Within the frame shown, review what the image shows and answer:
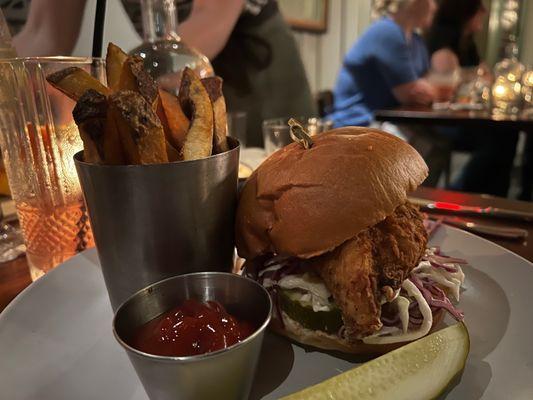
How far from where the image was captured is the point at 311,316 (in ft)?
3.53

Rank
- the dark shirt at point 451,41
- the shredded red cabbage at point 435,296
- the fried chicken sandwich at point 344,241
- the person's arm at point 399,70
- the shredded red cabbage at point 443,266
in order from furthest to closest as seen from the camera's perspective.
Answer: the dark shirt at point 451,41, the person's arm at point 399,70, the shredded red cabbage at point 443,266, the shredded red cabbage at point 435,296, the fried chicken sandwich at point 344,241

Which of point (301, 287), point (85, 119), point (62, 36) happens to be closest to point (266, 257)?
point (301, 287)

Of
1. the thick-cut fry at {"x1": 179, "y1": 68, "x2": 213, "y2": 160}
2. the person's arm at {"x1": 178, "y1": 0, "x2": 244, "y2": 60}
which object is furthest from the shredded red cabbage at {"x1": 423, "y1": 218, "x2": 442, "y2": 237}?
the person's arm at {"x1": 178, "y1": 0, "x2": 244, "y2": 60}

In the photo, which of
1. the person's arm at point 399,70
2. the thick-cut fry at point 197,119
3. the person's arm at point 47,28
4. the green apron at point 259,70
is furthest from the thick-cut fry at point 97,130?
the person's arm at point 399,70

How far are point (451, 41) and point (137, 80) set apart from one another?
8173 mm

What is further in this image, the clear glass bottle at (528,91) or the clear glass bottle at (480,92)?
the clear glass bottle at (480,92)

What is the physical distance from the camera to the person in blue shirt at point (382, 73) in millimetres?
4887

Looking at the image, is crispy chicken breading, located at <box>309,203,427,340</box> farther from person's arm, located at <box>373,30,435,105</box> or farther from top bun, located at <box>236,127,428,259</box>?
person's arm, located at <box>373,30,435,105</box>

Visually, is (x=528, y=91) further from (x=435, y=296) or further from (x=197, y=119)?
(x=197, y=119)

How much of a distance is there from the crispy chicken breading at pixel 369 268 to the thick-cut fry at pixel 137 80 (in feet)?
1.76

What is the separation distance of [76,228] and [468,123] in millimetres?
3501

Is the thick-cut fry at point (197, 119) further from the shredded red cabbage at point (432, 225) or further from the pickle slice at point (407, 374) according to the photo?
the shredded red cabbage at point (432, 225)

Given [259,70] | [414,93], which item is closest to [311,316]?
[259,70]

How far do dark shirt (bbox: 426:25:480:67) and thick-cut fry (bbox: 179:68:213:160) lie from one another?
7823 millimetres
